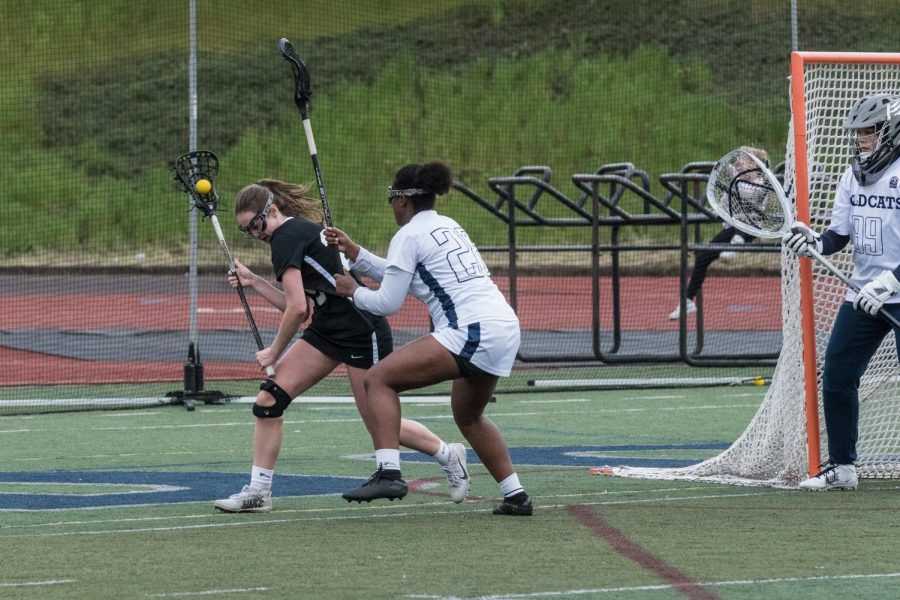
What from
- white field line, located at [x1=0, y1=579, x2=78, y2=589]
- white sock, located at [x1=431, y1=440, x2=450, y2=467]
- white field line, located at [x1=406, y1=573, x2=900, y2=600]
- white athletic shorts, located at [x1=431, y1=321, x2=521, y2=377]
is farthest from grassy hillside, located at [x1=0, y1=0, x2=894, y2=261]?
white field line, located at [x1=406, y1=573, x2=900, y2=600]

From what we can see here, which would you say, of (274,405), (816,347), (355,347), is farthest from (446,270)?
(816,347)

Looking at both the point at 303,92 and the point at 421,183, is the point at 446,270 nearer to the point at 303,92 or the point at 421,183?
the point at 421,183

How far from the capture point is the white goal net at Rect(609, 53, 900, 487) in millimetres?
9516

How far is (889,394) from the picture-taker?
10258 mm

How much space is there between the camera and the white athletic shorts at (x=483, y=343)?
26.2 feet

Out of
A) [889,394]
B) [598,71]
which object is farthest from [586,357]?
[598,71]

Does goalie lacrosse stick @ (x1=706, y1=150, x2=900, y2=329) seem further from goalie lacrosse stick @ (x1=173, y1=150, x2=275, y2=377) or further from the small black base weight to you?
the small black base weight

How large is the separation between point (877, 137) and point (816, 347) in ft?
4.53

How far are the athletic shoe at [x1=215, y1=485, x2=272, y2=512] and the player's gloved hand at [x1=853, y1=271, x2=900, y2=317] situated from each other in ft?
10.8

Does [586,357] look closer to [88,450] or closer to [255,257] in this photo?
[88,450]

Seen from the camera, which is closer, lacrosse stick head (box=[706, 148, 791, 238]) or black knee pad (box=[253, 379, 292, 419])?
black knee pad (box=[253, 379, 292, 419])

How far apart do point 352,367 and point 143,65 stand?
109ft

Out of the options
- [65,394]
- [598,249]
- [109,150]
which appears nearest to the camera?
[65,394]

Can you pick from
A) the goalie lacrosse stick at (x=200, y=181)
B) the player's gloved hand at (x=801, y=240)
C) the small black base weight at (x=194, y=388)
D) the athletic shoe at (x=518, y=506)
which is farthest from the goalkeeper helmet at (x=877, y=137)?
the small black base weight at (x=194, y=388)
